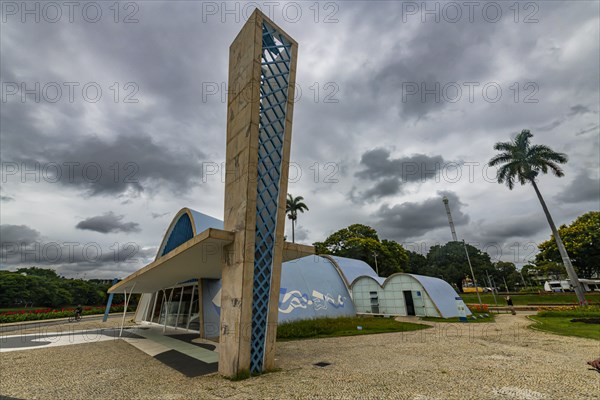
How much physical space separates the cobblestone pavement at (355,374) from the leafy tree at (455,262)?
61227 millimetres

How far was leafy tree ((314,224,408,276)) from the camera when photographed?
5106cm

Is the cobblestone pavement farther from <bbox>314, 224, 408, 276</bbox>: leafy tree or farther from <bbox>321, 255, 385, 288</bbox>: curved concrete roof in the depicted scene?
<bbox>314, 224, 408, 276</bbox>: leafy tree

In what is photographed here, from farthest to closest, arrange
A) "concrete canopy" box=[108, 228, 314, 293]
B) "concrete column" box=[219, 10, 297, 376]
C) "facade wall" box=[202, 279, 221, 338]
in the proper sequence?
"facade wall" box=[202, 279, 221, 338] → "concrete canopy" box=[108, 228, 314, 293] → "concrete column" box=[219, 10, 297, 376]

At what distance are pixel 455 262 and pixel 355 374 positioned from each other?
72858 millimetres

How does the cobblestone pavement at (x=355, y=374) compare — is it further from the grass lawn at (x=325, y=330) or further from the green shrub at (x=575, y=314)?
the green shrub at (x=575, y=314)

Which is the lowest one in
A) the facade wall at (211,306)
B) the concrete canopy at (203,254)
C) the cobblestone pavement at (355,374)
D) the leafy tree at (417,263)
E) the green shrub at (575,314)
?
the green shrub at (575,314)

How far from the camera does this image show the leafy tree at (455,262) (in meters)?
66.4

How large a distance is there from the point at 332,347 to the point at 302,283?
10924 mm

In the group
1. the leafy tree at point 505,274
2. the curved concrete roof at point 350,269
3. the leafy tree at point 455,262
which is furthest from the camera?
the leafy tree at point 505,274

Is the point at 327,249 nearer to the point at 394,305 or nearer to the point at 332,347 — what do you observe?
the point at 394,305

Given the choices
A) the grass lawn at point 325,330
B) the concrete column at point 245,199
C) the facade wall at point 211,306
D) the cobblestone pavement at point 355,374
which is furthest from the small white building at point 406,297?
the concrete column at point 245,199

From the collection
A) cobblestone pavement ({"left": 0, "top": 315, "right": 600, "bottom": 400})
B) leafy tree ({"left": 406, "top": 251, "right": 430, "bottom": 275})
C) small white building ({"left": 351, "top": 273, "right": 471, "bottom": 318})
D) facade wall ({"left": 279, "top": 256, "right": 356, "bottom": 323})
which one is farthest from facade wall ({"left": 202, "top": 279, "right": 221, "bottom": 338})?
leafy tree ({"left": 406, "top": 251, "right": 430, "bottom": 275})

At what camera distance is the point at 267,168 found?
9242mm

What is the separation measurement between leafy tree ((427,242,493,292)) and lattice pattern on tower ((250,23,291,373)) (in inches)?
2752
